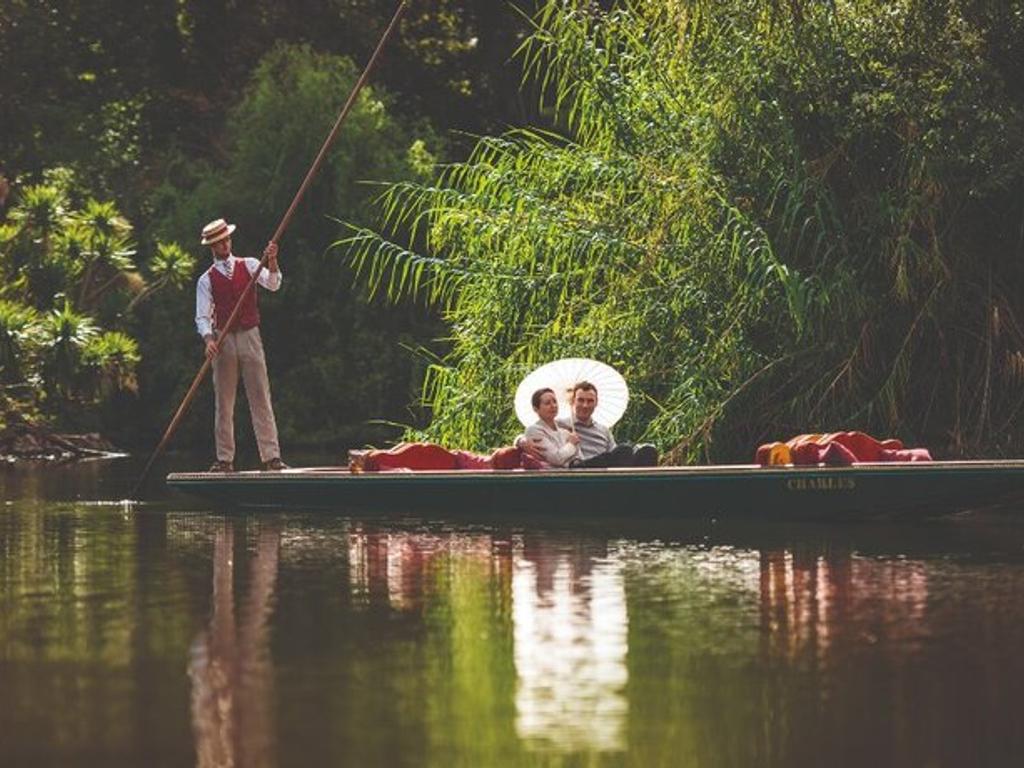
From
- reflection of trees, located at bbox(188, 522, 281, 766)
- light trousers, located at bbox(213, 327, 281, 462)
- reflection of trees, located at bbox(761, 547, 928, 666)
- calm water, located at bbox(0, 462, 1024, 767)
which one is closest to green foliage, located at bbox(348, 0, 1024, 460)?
light trousers, located at bbox(213, 327, 281, 462)

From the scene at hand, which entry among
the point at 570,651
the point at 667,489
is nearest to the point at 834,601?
the point at 570,651

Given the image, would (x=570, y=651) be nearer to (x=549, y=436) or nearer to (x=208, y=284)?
(x=549, y=436)

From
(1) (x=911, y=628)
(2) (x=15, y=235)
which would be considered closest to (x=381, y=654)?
(1) (x=911, y=628)

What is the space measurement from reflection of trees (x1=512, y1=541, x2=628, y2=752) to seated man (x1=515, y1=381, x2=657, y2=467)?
3.42 m

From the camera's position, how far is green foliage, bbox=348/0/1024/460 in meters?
19.5

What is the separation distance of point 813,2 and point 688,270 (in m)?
2.37

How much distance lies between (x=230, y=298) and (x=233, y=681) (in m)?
10.5

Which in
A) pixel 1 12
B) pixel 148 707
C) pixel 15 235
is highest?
pixel 1 12

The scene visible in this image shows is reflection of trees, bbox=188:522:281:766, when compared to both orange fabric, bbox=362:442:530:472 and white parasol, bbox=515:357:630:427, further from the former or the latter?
white parasol, bbox=515:357:630:427

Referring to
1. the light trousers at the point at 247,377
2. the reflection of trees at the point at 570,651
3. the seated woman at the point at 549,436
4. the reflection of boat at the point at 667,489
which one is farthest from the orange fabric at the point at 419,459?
the reflection of trees at the point at 570,651

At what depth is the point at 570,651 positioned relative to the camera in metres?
10.0

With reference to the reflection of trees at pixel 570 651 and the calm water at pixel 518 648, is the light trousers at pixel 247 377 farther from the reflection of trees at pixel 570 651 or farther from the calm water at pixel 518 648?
the reflection of trees at pixel 570 651

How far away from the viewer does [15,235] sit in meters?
35.8

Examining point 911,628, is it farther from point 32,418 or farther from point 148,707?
point 32,418
